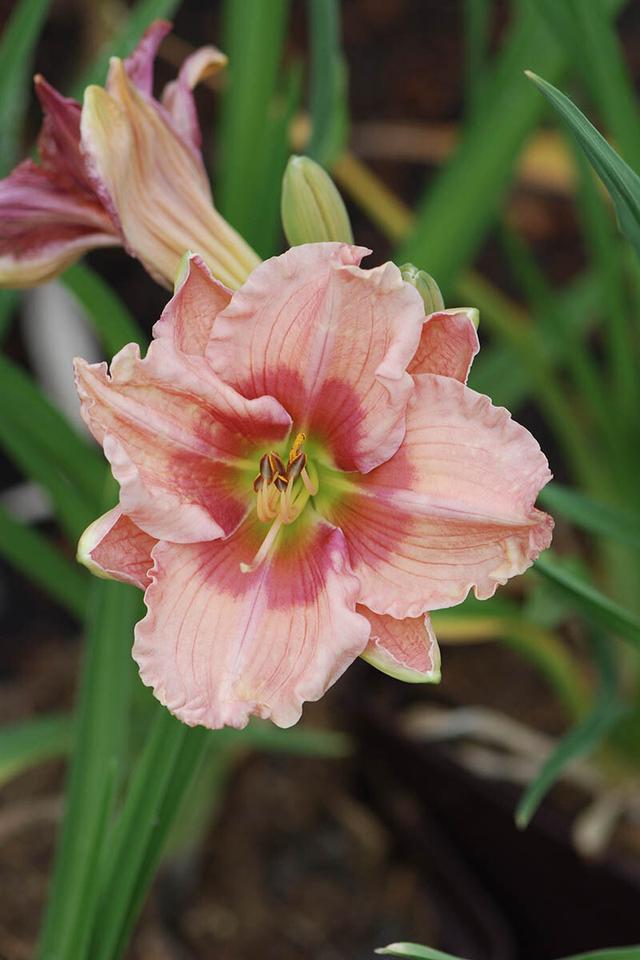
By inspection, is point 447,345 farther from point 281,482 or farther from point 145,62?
point 145,62

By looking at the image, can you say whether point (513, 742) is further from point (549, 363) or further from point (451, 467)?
point (451, 467)

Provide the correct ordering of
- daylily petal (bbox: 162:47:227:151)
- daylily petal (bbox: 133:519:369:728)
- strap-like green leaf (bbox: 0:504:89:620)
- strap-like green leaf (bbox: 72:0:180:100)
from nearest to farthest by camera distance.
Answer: daylily petal (bbox: 133:519:369:728)
daylily petal (bbox: 162:47:227:151)
strap-like green leaf (bbox: 72:0:180:100)
strap-like green leaf (bbox: 0:504:89:620)

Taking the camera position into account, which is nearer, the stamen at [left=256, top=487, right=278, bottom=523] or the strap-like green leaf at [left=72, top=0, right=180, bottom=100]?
the stamen at [left=256, top=487, right=278, bottom=523]

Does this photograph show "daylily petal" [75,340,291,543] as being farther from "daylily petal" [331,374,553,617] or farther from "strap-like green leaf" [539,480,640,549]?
"strap-like green leaf" [539,480,640,549]

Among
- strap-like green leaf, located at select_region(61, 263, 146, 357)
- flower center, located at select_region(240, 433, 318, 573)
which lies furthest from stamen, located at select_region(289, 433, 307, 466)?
strap-like green leaf, located at select_region(61, 263, 146, 357)

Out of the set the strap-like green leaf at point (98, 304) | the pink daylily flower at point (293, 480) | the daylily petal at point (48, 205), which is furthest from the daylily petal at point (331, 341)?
the strap-like green leaf at point (98, 304)

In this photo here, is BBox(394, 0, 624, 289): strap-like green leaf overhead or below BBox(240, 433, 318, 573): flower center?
overhead

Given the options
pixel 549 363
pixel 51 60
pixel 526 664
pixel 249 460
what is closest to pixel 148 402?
pixel 249 460
